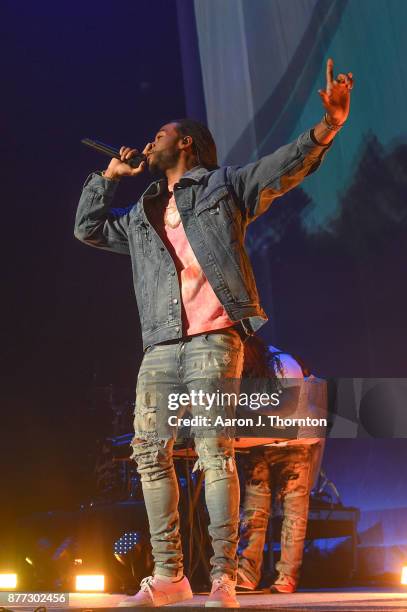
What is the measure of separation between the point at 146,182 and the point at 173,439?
2359 millimetres

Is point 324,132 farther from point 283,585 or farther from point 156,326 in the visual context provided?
point 283,585

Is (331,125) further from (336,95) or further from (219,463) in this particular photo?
(219,463)

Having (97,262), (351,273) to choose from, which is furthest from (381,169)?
(97,262)

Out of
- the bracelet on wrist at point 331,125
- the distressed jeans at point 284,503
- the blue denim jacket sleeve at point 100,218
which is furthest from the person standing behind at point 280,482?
the bracelet on wrist at point 331,125

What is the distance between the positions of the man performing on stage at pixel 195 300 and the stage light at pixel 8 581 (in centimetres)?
122

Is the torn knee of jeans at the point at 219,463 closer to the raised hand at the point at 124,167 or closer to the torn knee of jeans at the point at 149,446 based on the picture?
the torn knee of jeans at the point at 149,446

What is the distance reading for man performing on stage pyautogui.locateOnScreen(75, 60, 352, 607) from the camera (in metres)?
1.86

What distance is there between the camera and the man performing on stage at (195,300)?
1.86 m

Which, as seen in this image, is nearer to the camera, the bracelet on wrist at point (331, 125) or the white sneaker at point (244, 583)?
the bracelet on wrist at point (331, 125)

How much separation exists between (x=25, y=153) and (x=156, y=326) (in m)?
2.18

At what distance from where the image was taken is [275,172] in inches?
78.0

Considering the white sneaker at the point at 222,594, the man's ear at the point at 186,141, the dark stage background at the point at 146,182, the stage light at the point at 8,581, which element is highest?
the dark stage background at the point at 146,182

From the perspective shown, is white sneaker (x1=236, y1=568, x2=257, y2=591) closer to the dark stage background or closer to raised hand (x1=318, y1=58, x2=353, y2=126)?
the dark stage background

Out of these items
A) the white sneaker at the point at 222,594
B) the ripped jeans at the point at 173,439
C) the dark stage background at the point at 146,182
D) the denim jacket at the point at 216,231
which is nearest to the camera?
the white sneaker at the point at 222,594
